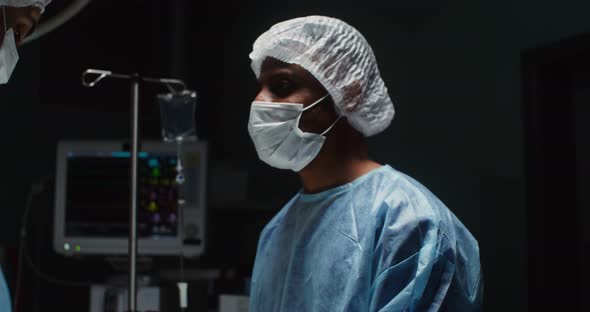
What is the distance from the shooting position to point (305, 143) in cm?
129

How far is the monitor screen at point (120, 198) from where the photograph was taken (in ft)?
7.02

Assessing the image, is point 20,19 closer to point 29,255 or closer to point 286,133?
point 286,133

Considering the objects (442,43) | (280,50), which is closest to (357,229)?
(280,50)

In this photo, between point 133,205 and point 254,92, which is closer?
point 133,205

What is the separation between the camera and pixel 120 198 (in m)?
2.21

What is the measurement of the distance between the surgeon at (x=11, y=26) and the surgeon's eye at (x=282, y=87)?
49cm

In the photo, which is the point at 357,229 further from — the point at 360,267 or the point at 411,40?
the point at 411,40

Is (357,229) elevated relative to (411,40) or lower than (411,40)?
lower

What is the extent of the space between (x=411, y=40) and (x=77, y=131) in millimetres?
1375

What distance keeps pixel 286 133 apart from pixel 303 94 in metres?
0.09

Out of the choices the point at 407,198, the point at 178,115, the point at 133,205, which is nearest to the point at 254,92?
the point at 178,115

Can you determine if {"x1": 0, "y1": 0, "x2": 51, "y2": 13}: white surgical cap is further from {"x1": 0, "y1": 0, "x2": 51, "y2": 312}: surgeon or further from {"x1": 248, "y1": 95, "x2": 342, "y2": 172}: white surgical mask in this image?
{"x1": 248, "y1": 95, "x2": 342, "y2": 172}: white surgical mask

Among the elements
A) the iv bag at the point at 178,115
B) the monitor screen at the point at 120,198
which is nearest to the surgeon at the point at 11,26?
the iv bag at the point at 178,115

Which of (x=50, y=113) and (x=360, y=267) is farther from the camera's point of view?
(x=50, y=113)
